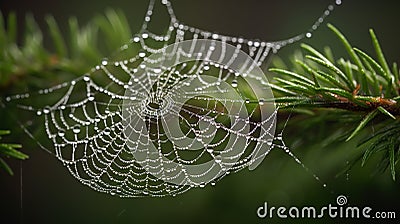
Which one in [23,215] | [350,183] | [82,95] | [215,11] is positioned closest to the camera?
[350,183]

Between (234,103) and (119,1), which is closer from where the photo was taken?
(234,103)

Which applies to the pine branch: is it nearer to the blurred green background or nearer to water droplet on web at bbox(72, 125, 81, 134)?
the blurred green background

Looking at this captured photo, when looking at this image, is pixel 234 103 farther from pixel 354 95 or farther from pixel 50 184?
pixel 50 184

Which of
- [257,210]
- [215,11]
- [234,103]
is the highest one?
[215,11]

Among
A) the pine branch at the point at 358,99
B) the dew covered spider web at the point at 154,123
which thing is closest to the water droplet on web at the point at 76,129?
the dew covered spider web at the point at 154,123

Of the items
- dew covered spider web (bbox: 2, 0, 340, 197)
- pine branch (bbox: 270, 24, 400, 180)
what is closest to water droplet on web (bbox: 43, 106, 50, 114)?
dew covered spider web (bbox: 2, 0, 340, 197)

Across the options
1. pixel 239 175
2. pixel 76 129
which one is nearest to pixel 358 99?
pixel 239 175

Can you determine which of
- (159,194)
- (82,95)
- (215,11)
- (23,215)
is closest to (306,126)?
(159,194)
